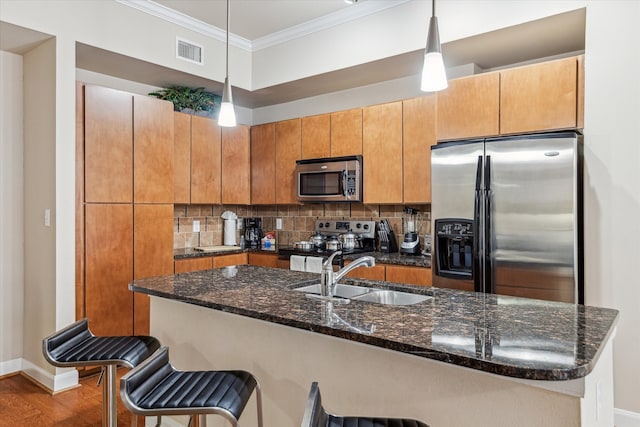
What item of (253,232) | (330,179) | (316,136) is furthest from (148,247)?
(316,136)

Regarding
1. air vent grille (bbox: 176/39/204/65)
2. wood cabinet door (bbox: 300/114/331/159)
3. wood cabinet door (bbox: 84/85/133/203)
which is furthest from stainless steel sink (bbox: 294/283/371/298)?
air vent grille (bbox: 176/39/204/65)

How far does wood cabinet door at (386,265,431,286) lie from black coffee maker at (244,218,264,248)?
1.93m

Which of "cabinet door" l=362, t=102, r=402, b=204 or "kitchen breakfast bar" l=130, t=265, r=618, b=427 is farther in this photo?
"cabinet door" l=362, t=102, r=402, b=204

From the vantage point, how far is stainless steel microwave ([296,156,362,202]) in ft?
13.3

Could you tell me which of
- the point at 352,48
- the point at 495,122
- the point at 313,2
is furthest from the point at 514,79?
the point at 313,2

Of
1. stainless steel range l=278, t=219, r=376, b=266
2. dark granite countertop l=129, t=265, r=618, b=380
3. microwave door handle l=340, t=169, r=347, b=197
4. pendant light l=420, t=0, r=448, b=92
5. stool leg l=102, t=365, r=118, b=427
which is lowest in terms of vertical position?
stool leg l=102, t=365, r=118, b=427

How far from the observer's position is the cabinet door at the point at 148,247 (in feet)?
11.9

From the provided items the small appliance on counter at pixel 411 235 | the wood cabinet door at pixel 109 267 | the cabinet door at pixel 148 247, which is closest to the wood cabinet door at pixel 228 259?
the cabinet door at pixel 148 247

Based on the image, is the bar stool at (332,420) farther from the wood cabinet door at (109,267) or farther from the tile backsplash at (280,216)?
the tile backsplash at (280,216)

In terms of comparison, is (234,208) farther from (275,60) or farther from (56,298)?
(56,298)

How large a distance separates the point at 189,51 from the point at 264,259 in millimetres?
2084

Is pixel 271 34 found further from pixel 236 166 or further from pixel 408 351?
pixel 408 351

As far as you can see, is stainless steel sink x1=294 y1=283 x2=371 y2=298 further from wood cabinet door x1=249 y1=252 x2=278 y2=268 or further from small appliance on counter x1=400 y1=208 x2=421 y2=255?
wood cabinet door x1=249 y1=252 x2=278 y2=268

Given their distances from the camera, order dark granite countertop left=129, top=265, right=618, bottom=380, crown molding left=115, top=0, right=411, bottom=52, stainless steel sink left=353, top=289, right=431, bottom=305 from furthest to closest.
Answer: crown molding left=115, top=0, right=411, bottom=52 < stainless steel sink left=353, top=289, right=431, bottom=305 < dark granite countertop left=129, top=265, right=618, bottom=380
